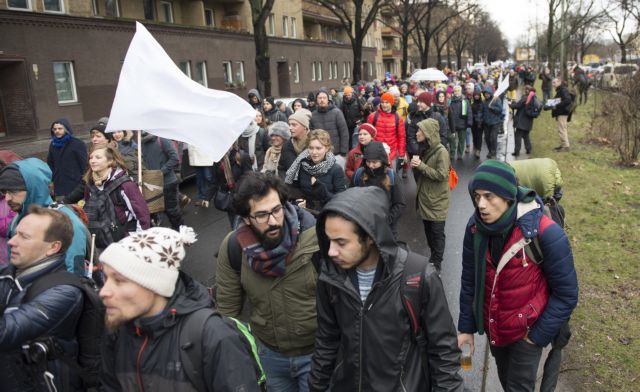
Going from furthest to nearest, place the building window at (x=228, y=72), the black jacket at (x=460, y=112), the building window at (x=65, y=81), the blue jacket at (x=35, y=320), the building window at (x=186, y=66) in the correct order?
the building window at (x=228, y=72) → the building window at (x=186, y=66) → the building window at (x=65, y=81) → the black jacket at (x=460, y=112) → the blue jacket at (x=35, y=320)

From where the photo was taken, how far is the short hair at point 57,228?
2.89 m

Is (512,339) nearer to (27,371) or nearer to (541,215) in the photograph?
(541,215)

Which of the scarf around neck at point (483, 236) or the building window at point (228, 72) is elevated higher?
the building window at point (228, 72)

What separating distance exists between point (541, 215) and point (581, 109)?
84.2 ft

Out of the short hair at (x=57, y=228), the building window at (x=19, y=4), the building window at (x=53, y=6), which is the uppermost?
the building window at (x=53, y=6)

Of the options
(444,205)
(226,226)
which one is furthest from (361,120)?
(444,205)

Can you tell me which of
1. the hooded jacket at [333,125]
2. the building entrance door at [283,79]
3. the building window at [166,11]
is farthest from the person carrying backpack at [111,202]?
the building entrance door at [283,79]

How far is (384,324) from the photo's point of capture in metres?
2.36

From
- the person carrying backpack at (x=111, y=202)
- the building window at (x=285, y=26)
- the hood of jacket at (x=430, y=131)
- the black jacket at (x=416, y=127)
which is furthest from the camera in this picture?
the building window at (x=285, y=26)

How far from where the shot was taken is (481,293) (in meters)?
3.19

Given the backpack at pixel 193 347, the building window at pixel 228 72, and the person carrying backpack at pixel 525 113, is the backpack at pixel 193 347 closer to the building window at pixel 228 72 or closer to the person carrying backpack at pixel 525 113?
the person carrying backpack at pixel 525 113

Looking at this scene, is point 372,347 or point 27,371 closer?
point 372,347

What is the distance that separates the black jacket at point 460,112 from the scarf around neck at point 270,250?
10.9 meters

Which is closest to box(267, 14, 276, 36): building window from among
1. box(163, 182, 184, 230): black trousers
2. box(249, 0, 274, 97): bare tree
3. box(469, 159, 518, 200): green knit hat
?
box(249, 0, 274, 97): bare tree
